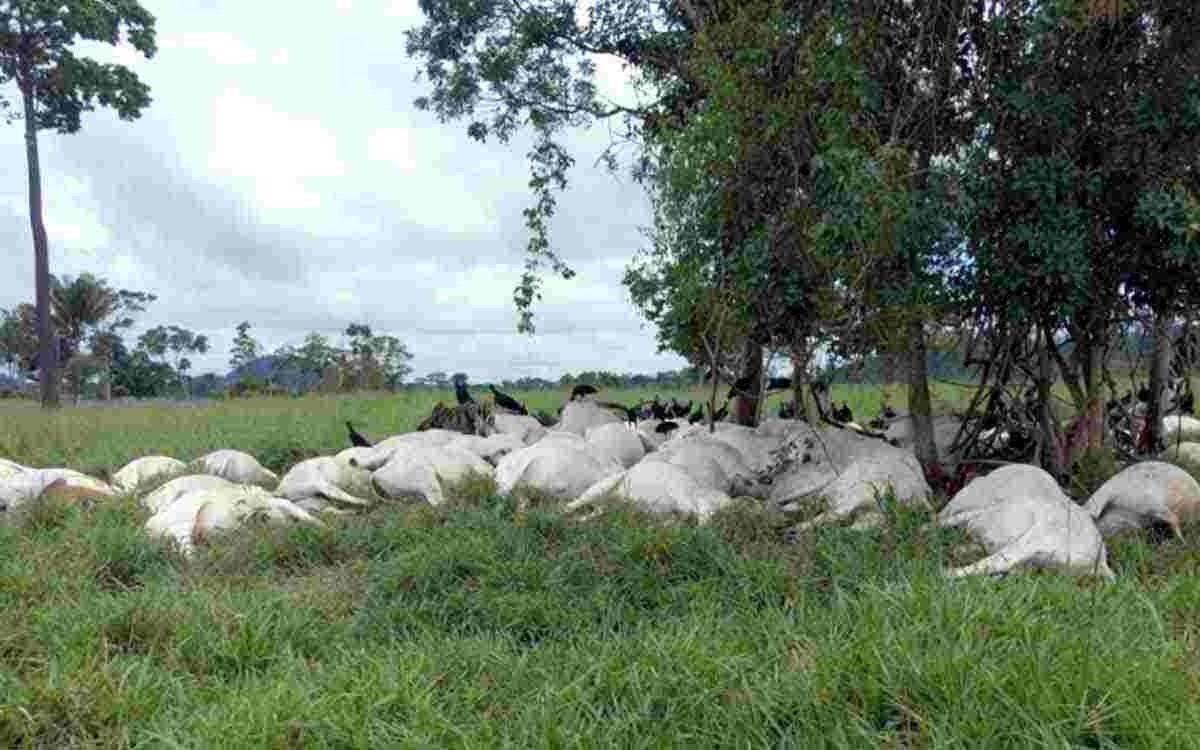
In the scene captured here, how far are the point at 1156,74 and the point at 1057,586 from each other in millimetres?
2489

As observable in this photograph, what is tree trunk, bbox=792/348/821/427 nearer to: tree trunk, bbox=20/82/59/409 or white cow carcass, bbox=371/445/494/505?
white cow carcass, bbox=371/445/494/505

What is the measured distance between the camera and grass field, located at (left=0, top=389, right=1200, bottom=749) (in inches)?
74.4

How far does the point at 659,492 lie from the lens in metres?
4.03

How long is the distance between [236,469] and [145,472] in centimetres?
61

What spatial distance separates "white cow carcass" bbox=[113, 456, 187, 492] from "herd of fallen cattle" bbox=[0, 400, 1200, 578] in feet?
0.04

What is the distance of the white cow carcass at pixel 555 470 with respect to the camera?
175 inches

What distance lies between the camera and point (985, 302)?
14.0 ft

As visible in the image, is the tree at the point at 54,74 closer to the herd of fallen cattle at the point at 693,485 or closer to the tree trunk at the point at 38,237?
the tree trunk at the point at 38,237

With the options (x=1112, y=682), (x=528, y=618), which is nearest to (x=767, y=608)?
(x=528, y=618)

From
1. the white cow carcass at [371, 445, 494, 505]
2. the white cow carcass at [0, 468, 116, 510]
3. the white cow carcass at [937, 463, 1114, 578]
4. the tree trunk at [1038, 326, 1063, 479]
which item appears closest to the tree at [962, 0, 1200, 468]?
the tree trunk at [1038, 326, 1063, 479]

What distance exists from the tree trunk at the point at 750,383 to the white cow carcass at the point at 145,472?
138 inches

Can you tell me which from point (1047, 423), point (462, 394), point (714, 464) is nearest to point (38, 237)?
point (462, 394)

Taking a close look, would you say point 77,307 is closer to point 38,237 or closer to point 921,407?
point 38,237

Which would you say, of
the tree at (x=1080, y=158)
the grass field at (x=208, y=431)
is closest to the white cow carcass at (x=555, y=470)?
the grass field at (x=208, y=431)
